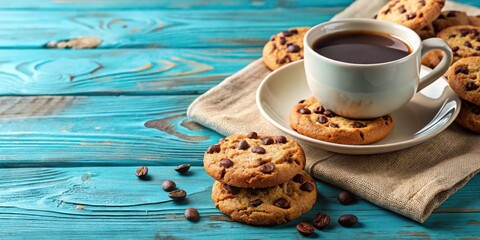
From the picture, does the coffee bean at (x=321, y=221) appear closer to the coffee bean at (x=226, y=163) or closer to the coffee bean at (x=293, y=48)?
the coffee bean at (x=226, y=163)

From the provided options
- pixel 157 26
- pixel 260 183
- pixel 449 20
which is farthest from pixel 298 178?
pixel 157 26

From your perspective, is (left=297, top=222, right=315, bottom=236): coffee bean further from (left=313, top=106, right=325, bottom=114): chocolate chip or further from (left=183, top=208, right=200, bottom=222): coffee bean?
A: (left=313, top=106, right=325, bottom=114): chocolate chip

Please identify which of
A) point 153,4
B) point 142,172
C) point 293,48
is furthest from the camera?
point 153,4

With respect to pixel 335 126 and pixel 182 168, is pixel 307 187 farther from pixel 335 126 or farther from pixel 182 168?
pixel 182 168

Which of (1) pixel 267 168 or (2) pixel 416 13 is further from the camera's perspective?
(2) pixel 416 13

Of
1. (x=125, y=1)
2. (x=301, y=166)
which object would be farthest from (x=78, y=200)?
(x=125, y=1)

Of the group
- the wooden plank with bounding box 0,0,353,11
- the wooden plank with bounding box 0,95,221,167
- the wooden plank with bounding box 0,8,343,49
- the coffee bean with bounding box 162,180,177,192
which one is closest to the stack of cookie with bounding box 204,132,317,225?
the coffee bean with bounding box 162,180,177,192

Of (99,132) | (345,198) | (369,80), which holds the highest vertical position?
(369,80)
